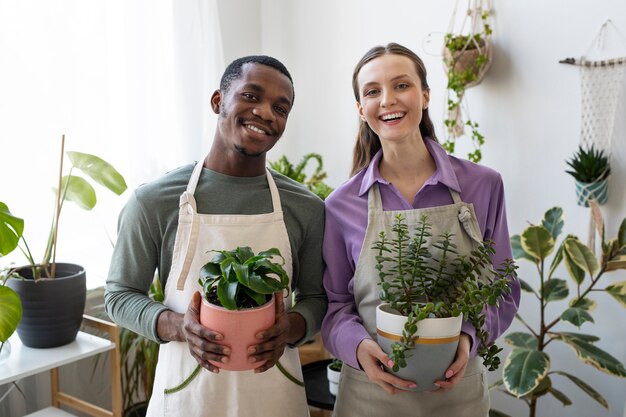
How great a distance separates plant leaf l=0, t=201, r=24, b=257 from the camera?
1.47 metres

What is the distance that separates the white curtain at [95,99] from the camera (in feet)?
6.87

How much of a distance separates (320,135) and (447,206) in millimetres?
1981

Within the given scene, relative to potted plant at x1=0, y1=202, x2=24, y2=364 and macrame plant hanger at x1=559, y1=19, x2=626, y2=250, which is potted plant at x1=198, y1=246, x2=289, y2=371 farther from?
macrame plant hanger at x1=559, y1=19, x2=626, y2=250

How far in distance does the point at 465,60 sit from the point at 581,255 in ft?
3.02

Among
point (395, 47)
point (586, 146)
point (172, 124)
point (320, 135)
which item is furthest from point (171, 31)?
point (586, 146)

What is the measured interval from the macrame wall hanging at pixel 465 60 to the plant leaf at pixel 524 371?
2.79ft

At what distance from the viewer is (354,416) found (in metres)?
1.30

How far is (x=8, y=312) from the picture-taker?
1496mm

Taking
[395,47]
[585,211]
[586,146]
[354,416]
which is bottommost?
[354,416]

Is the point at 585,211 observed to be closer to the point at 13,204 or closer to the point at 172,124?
the point at 172,124

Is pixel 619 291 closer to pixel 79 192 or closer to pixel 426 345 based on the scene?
pixel 426 345

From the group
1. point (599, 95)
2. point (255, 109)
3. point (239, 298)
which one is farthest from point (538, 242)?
point (239, 298)

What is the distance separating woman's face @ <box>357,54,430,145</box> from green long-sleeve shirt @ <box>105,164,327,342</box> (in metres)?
0.24

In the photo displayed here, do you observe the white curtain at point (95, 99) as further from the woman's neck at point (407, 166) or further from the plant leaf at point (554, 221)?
the plant leaf at point (554, 221)
